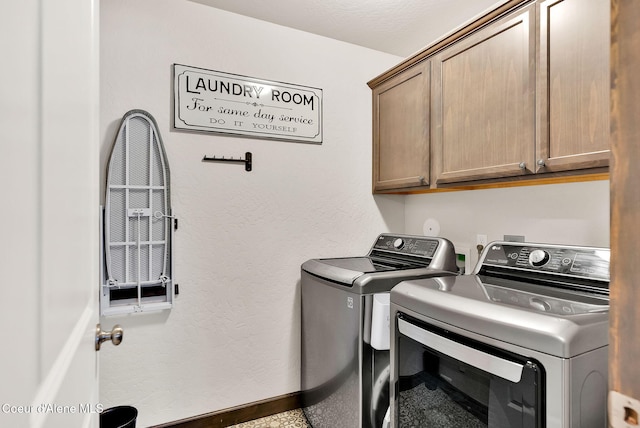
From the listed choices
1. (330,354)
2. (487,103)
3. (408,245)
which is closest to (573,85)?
(487,103)

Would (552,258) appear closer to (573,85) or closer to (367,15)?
(573,85)

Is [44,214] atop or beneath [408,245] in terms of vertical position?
atop

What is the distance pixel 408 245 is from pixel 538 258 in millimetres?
790

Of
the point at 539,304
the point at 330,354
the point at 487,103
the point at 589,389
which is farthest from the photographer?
the point at 330,354

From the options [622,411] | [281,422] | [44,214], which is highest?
[44,214]

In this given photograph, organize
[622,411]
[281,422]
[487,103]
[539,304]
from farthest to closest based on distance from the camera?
1. [281,422]
2. [487,103]
3. [539,304]
4. [622,411]

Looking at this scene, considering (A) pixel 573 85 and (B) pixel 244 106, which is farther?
(B) pixel 244 106

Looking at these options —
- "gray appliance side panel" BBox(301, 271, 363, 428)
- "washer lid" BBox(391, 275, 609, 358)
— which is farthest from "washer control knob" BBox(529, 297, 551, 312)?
"gray appliance side panel" BBox(301, 271, 363, 428)

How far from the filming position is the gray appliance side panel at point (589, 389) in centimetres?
79

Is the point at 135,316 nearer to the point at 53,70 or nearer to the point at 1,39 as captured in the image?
the point at 53,70

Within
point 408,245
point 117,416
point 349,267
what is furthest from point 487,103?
point 117,416

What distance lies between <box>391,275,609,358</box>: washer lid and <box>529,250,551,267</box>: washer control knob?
108mm

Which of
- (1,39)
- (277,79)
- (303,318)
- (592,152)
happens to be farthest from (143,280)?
(592,152)

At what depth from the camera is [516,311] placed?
0.90m
